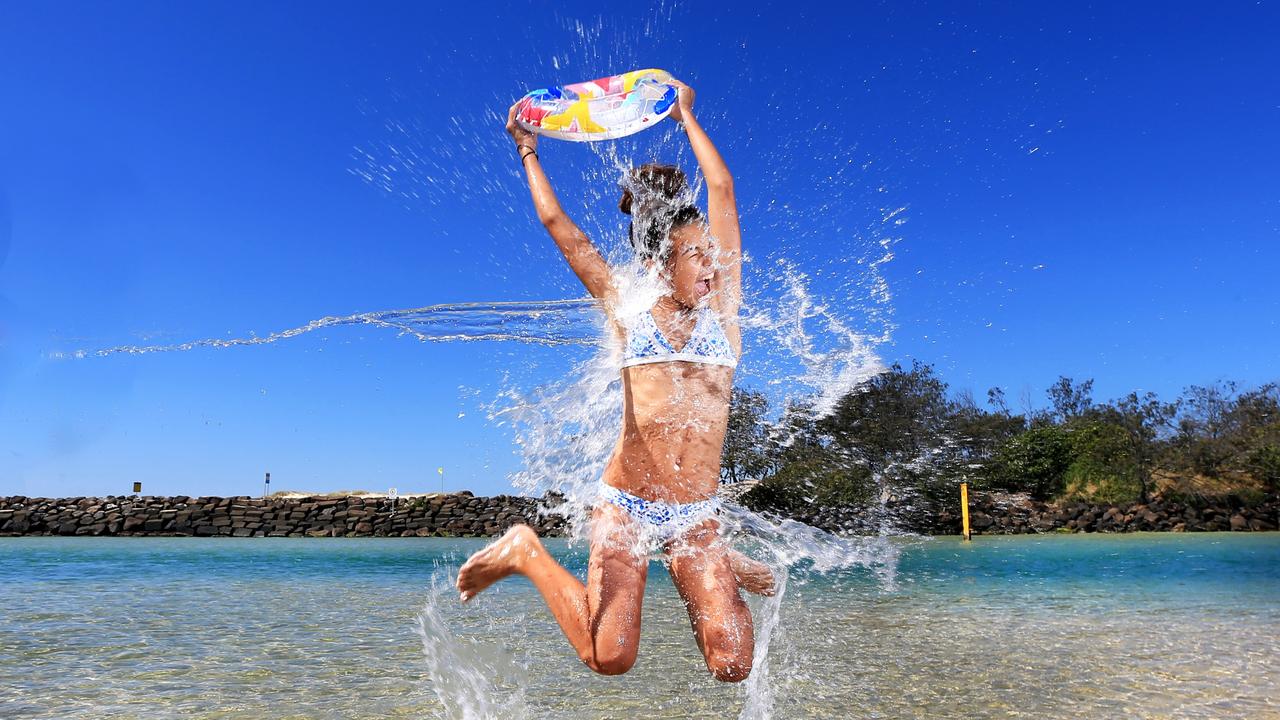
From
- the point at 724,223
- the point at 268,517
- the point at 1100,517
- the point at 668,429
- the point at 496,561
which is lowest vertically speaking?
the point at 268,517

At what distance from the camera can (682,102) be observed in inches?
135

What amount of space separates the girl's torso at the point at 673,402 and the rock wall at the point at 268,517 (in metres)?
34.4

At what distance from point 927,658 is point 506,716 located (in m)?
3.80

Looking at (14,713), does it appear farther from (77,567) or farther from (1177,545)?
(1177,545)

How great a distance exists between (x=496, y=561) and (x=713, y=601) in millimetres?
918

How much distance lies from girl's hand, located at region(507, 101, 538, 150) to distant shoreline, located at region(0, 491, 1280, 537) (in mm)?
31163

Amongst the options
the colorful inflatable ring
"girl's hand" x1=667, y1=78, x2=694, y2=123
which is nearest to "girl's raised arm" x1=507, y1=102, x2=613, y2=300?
the colorful inflatable ring

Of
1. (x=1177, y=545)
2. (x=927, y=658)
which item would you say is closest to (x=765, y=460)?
(x=927, y=658)

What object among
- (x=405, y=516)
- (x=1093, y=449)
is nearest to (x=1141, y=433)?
(x=1093, y=449)

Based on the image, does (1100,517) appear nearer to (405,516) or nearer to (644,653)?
(405,516)

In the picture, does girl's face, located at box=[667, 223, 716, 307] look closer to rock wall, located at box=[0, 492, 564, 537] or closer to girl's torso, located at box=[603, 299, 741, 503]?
girl's torso, located at box=[603, 299, 741, 503]

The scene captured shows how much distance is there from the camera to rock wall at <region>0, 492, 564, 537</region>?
37656mm

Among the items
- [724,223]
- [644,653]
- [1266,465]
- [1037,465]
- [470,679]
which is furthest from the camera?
[1037,465]

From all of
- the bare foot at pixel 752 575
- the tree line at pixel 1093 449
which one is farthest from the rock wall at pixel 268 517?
the bare foot at pixel 752 575
